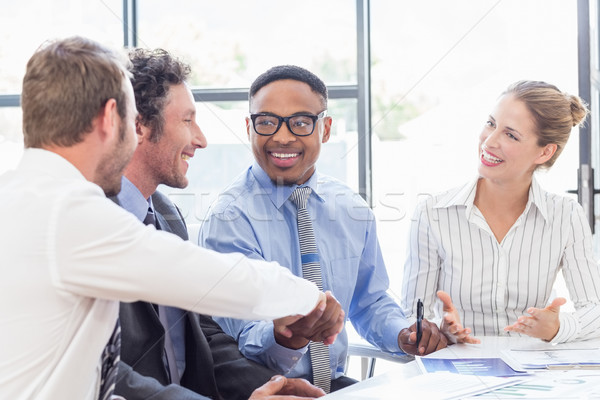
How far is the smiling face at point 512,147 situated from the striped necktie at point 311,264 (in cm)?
57

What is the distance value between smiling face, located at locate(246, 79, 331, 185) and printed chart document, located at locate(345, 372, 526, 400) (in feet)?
2.62

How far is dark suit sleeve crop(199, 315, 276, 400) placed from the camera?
5.35ft

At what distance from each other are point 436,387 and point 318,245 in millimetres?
744

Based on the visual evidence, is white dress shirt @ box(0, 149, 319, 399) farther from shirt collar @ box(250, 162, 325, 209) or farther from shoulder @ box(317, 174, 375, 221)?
shoulder @ box(317, 174, 375, 221)

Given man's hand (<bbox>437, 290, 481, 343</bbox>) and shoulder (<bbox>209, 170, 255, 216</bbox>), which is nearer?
man's hand (<bbox>437, 290, 481, 343</bbox>)

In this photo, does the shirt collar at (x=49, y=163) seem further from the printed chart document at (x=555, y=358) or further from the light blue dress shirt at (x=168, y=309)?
the printed chart document at (x=555, y=358)

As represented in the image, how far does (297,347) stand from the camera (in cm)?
159

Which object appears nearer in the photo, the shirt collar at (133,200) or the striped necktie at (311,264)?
the shirt collar at (133,200)

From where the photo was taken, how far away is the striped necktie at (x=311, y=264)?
1.75 meters

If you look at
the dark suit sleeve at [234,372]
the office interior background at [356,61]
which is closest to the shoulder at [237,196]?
the dark suit sleeve at [234,372]

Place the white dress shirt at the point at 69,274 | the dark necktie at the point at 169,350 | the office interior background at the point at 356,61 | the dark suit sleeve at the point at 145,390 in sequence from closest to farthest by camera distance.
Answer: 1. the white dress shirt at the point at 69,274
2. the dark suit sleeve at the point at 145,390
3. the dark necktie at the point at 169,350
4. the office interior background at the point at 356,61

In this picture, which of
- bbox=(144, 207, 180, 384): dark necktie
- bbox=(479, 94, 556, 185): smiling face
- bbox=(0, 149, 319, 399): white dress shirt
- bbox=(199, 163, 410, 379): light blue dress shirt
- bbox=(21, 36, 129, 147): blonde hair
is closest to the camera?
bbox=(0, 149, 319, 399): white dress shirt

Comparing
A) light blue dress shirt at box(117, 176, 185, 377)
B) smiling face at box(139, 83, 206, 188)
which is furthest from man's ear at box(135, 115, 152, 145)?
light blue dress shirt at box(117, 176, 185, 377)

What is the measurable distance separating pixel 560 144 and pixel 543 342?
70 centimetres
